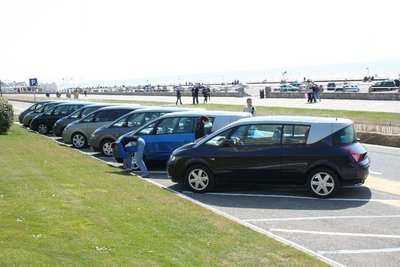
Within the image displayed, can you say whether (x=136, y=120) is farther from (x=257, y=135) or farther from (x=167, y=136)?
(x=257, y=135)

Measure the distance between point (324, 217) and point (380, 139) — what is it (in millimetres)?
10858

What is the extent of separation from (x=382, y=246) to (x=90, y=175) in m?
7.08

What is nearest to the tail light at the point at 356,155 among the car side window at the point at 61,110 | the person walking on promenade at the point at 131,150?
the person walking on promenade at the point at 131,150

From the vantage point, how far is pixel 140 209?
28.6 feet

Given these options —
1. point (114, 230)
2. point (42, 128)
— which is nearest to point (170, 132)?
point (114, 230)

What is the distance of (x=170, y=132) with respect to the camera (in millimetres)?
14406

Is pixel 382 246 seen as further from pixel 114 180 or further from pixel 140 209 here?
pixel 114 180

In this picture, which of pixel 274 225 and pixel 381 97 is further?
pixel 381 97

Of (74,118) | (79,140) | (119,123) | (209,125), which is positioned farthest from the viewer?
(74,118)

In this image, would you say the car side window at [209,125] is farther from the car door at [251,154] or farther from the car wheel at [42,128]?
the car wheel at [42,128]

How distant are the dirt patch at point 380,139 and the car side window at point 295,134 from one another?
8798 millimetres

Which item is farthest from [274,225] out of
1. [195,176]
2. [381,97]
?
[381,97]

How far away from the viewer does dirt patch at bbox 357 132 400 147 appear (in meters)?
18.3

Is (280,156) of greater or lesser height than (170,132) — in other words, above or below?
below
